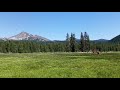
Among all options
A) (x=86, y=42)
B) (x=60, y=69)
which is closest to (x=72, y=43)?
(x=86, y=42)

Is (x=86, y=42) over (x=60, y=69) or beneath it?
Result: over

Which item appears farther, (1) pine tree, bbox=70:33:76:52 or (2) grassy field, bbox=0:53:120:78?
(1) pine tree, bbox=70:33:76:52

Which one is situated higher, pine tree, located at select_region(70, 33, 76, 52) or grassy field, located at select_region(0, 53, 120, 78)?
pine tree, located at select_region(70, 33, 76, 52)

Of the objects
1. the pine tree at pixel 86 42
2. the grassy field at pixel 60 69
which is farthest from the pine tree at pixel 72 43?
the grassy field at pixel 60 69

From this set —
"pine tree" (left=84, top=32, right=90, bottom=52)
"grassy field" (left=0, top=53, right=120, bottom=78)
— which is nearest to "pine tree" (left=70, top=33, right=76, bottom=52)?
"pine tree" (left=84, top=32, right=90, bottom=52)

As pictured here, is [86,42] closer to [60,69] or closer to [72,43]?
[72,43]

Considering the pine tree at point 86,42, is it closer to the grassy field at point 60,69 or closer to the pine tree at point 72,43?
the pine tree at point 72,43

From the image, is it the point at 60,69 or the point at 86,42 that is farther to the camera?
the point at 86,42

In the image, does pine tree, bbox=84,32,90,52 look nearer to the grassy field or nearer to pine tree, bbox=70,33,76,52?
pine tree, bbox=70,33,76,52

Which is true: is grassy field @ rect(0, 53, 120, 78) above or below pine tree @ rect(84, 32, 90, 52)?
below
